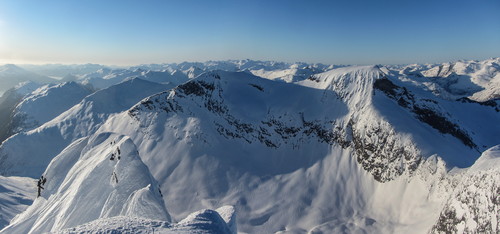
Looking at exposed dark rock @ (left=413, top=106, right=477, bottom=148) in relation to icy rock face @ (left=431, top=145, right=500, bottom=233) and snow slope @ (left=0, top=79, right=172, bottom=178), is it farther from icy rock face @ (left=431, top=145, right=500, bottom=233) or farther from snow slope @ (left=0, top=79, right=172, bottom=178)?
snow slope @ (left=0, top=79, right=172, bottom=178)

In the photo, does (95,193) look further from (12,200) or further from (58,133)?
(58,133)

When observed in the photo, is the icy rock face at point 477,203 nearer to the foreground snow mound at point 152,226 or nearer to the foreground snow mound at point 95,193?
the foreground snow mound at point 152,226

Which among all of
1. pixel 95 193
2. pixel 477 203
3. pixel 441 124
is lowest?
pixel 441 124

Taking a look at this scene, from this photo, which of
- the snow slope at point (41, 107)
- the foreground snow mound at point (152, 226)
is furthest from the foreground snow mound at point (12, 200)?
the snow slope at point (41, 107)

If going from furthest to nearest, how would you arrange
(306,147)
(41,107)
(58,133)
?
(41,107)
(58,133)
(306,147)

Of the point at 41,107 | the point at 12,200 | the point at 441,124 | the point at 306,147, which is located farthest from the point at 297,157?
the point at 41,107

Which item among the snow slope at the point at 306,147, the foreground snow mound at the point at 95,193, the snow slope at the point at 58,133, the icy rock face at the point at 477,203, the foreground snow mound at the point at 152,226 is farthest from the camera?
the snow slope at the point at 58,133
